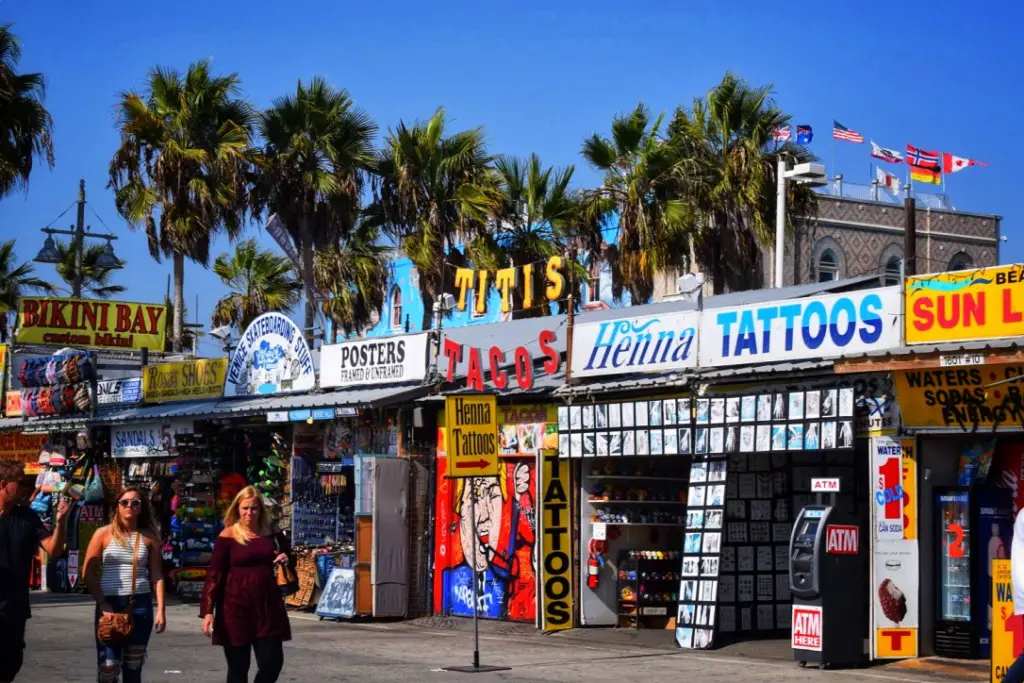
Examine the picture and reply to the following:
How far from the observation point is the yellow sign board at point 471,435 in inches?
611

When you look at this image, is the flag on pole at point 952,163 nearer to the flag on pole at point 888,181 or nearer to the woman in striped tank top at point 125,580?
the flag on pole at point 888,181

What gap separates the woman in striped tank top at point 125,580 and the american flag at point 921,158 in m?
35.9

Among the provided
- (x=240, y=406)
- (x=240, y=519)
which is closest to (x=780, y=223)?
(x=240, y=406)

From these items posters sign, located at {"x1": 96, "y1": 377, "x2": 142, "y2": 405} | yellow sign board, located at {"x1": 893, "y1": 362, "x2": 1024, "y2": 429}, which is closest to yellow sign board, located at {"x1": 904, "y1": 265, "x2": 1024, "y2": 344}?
yellow sign board, located at {"x1": 893, "y1": 362, "x2": 1024, "y2": 429}

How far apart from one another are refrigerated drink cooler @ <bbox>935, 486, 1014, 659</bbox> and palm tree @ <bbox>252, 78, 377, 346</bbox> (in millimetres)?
21015

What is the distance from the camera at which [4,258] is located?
47375 mm

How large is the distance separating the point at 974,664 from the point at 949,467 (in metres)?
2.12

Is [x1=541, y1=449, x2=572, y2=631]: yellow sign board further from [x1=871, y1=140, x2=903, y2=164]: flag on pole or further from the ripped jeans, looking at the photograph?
[x1=871, y1=140, x2=903, y2=164]: flag on pole

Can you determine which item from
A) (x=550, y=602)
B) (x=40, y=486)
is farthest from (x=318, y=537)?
(x=40, y=486)

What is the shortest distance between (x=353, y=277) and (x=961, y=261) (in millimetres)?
20868

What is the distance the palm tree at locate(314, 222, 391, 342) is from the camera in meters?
35.1

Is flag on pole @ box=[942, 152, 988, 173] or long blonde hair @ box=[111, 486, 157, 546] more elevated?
flag on pole @ box=[942, 152, 988, 173]

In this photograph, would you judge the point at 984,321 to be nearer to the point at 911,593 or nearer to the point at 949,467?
the point at 949,467

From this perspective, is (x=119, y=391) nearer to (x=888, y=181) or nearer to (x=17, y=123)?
(x=17, y=123)
